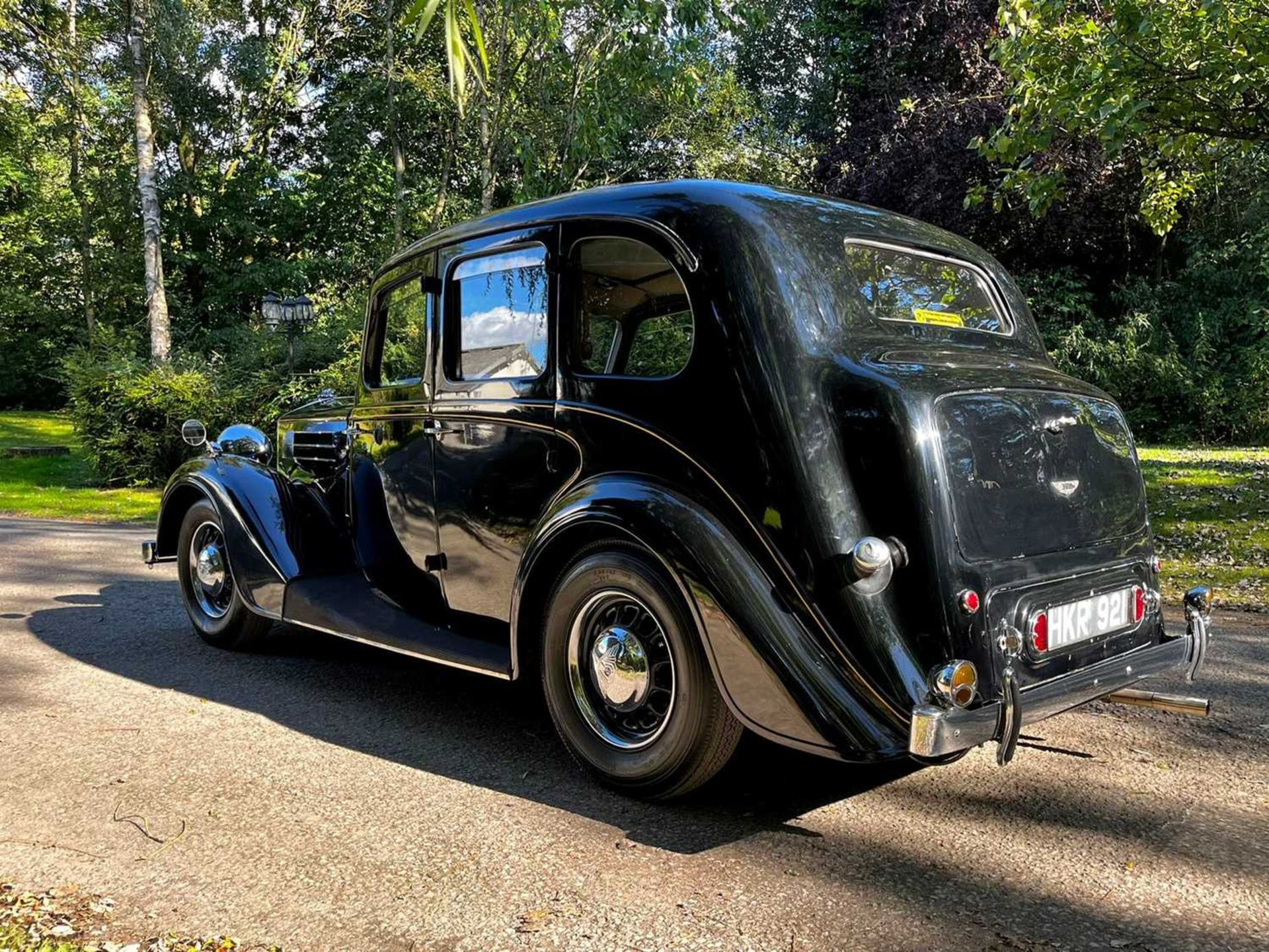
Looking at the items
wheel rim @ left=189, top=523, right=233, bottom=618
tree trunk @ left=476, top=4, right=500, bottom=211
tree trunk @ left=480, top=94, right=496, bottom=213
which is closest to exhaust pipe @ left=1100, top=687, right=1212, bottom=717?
wheel rim @ left=189, top=523, right=233, bottom=618

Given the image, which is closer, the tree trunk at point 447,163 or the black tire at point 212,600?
the black tire at point 212,600

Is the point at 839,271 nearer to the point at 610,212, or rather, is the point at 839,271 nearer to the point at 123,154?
the point at 610,212

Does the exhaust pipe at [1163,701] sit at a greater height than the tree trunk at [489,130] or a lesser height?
lesser

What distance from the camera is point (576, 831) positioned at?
3.12 m

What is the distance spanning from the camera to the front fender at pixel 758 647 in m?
2.86

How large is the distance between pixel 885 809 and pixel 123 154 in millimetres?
28702

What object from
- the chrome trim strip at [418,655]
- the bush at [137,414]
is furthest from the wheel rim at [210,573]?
the bush at [137,414]

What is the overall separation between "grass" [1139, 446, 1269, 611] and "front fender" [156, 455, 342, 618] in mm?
5457

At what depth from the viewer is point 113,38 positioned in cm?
2470

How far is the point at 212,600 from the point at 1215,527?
26.7 feet

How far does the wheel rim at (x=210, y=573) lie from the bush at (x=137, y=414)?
455 inches

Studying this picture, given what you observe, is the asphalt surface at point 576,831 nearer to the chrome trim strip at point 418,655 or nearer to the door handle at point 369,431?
the chrome trim strip at point 418,655

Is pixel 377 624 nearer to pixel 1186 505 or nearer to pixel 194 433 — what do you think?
pixel 194 433

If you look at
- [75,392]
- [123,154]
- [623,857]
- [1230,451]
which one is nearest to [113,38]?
[123,154]
